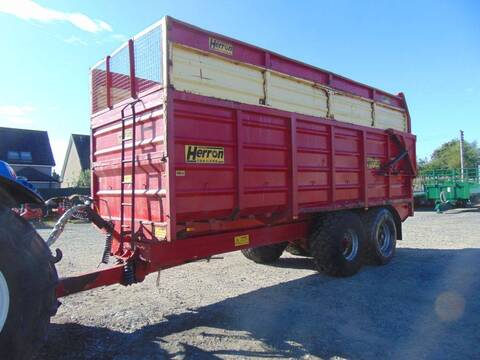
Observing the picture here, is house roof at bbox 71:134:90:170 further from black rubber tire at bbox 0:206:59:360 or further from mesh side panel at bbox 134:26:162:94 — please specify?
black rubber tire at bbox 0:206:59:360

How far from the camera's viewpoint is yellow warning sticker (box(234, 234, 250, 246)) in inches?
209

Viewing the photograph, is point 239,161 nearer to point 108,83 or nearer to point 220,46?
point 220,46

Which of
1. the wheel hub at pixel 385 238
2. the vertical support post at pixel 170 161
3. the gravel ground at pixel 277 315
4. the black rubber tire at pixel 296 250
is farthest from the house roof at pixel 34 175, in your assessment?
the vertical support post at pixel 170 161

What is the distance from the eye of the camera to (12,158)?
31453mm

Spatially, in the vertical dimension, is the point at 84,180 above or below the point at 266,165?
above

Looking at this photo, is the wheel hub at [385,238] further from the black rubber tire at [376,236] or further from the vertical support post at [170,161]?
the vertical support post at [170,161]

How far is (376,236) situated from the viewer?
7688 millimetres

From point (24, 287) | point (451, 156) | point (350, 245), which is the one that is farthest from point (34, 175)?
point (451, 156)

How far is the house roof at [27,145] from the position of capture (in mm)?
31703

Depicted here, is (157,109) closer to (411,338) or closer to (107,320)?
(107,320)

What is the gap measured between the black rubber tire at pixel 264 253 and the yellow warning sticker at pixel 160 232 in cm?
346

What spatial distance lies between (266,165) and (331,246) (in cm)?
191

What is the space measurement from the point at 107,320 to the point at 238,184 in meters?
2.12

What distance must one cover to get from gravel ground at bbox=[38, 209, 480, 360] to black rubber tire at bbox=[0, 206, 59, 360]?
2.95ft
